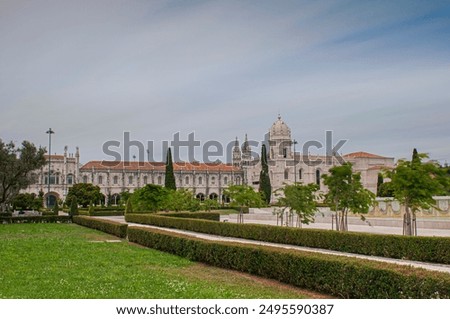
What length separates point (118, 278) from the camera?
9.98 m

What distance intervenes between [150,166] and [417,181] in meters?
72.7

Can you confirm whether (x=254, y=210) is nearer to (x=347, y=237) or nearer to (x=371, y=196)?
(x=371, y=196)

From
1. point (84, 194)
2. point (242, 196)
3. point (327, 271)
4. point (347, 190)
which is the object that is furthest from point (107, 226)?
point (84, 194)

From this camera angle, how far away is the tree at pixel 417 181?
15836mm

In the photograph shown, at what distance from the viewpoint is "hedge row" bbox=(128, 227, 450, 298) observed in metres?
7.05

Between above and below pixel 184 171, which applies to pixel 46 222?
below

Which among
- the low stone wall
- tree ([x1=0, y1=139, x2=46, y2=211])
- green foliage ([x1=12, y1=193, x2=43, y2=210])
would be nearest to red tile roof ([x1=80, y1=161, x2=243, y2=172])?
green foliage ([x1=12, y1=193, x2=43, y2=210])

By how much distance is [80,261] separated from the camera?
12.8 metres

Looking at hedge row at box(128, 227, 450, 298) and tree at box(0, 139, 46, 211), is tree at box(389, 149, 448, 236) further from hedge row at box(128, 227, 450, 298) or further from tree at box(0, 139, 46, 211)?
tree at box(0, 139, 46, 211)

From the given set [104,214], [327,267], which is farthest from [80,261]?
[104,214]

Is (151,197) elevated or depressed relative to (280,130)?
depressed

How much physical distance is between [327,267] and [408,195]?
27.7ft

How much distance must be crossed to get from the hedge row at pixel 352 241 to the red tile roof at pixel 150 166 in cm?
6343

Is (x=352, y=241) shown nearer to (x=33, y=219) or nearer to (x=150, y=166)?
(x=33, y=219)
